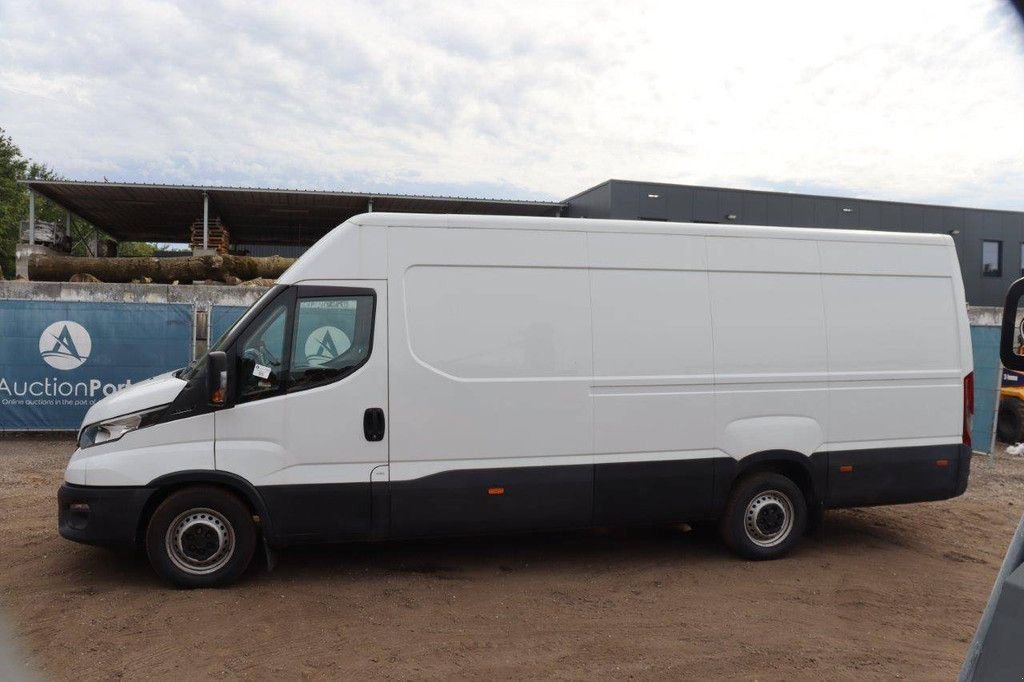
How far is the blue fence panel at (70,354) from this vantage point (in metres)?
10.7

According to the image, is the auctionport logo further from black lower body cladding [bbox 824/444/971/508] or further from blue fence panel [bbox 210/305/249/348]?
black lower body cladding [bbox 824/444/971/508]

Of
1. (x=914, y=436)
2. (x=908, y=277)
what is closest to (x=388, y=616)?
(x=914, y=436)

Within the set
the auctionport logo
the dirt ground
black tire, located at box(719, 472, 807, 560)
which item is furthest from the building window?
the auctionport logo

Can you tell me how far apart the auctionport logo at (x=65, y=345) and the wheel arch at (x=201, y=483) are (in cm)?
662

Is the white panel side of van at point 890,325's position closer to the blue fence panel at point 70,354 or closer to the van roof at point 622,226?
the van roof at point 622,226

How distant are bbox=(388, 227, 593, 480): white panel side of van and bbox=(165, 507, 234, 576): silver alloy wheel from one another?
125cm

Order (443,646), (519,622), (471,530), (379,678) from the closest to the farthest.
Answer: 1. (379,678)
2. (443,646)
3. (519,622)
4. (471,530)

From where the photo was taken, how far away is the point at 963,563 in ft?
20.8

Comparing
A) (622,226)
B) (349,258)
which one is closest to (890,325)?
(622,226)

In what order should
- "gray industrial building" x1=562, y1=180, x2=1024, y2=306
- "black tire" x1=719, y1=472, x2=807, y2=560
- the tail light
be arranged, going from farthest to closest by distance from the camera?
"gray industrial building" x1=562, y1=180, x2=1024, y2=306, the tail light, "black tire" x1=719, y1=472, x2=807, y2=560

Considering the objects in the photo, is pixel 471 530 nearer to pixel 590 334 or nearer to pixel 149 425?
pixel 590 334

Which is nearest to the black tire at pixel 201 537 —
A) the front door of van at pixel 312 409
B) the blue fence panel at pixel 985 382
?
the front door of van at pixel 312 409

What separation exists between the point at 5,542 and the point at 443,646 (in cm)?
430

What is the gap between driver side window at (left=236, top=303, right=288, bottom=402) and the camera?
17.3ft
